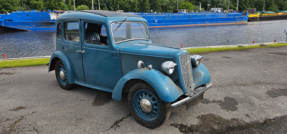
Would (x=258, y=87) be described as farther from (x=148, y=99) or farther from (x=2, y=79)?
(x=2, y=79)

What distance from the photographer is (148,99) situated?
143 inches

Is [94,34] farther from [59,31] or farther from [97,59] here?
[59,31]

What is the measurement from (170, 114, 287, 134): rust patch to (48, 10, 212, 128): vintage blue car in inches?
18.0

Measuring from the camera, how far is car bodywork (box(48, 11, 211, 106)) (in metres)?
3.56

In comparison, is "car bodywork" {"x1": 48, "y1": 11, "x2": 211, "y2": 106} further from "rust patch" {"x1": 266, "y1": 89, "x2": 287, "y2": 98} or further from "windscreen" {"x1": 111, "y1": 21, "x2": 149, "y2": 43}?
"rust patch" {"x1": 266, "y1": 89, "x2": 287, "y2": 98}

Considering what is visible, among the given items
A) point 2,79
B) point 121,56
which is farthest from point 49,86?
point 121,56

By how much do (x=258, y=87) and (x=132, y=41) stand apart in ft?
13.6

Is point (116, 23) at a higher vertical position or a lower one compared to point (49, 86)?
higher

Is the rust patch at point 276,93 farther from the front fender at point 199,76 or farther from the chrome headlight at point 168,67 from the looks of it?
the chrome headlight at point 168,67

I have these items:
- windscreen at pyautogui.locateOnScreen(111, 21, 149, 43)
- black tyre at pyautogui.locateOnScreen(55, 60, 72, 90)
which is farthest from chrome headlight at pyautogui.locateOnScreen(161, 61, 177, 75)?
black tyre at pyautogui.locateOnScreen(55, 60, 72, 90)

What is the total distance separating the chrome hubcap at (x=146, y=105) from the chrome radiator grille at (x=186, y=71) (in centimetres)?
81

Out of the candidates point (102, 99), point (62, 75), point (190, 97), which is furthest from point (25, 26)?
point (190, 97)

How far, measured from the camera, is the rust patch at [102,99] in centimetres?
483

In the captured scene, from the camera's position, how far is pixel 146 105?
11.9 ft
